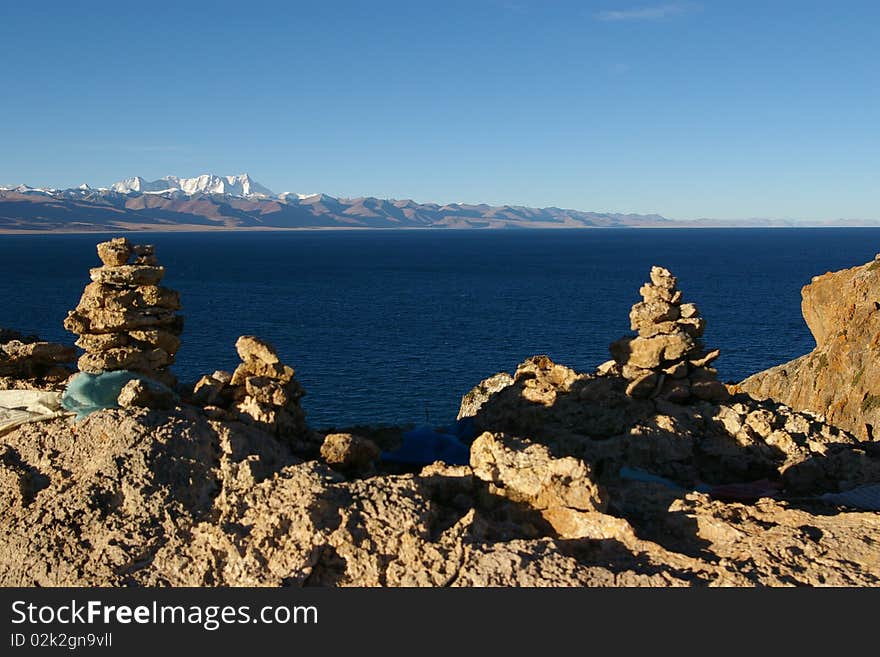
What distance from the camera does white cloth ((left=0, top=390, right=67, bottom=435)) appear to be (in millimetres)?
16141

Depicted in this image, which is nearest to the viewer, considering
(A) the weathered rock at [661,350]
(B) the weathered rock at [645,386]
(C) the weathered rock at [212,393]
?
(C) the weathered rock at [212,393]

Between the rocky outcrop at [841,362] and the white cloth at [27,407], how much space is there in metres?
37.4

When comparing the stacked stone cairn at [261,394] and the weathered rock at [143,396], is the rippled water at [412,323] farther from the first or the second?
the weathered rock at [143,396]

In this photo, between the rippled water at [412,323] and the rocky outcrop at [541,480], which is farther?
the rippled water at [412,323]

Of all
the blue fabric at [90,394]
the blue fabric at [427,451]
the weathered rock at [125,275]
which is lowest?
the blue fabric at [427,451]

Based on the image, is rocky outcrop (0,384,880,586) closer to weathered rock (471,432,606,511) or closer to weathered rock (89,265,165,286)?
weathered rock (471,432,606,511)

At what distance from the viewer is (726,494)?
1878cm

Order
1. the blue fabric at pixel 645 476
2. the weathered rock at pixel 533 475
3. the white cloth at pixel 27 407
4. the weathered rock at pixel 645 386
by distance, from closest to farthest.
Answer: the weathered rock at pixel 533 475 → the white cloth at pixel 27 407 → the blue fabric at pixel 645 476 → the weathered rock at pixel 645 386

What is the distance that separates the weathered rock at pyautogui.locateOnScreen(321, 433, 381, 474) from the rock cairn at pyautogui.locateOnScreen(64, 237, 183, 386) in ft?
22.2

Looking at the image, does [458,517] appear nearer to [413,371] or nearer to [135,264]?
[135,264]

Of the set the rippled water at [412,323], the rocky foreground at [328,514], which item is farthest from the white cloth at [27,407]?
the rippled water at [412,323]

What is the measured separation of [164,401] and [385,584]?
8.15 metres

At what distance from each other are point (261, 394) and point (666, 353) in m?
15.8

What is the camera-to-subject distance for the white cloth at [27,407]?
16.1 m
